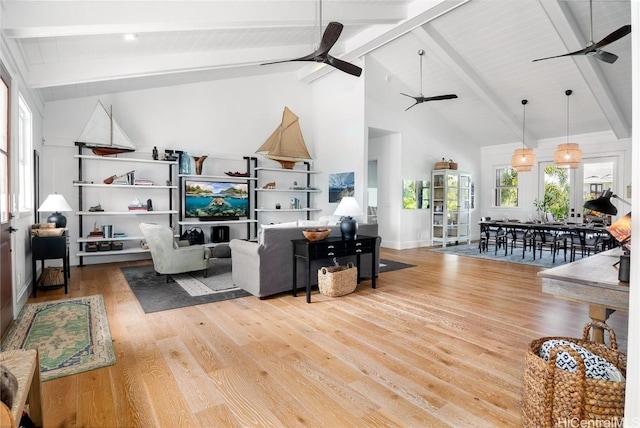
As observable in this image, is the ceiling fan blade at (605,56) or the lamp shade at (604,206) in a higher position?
the ceiling fan blade at (605,56)

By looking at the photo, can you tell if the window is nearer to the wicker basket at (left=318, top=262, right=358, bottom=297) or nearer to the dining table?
the dining table

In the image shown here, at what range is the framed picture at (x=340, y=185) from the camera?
7914 mm

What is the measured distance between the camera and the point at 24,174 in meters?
4.65

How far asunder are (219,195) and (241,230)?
99 centimetres

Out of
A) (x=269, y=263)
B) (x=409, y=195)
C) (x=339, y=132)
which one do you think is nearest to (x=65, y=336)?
(x=269, y=263)

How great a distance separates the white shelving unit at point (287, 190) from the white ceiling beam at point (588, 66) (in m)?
5.45

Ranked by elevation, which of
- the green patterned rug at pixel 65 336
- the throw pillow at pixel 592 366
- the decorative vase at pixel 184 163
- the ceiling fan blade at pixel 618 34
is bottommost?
the green patterned rug at pixel 65 336

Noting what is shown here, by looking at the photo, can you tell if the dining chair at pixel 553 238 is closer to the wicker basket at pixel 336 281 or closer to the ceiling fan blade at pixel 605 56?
the ceiling fan blade at pixel 605 56

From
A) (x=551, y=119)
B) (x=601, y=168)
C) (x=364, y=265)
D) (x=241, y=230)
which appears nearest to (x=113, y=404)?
(x=364, y=265)

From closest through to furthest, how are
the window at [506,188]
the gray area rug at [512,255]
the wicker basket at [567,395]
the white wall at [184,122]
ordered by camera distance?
the wicker basket at [567,395], the white wall at [184,122], the gray area rug at [512,255], the window at [506,188]

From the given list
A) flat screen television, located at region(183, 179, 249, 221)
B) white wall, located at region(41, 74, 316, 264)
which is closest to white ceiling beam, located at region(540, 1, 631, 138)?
white wall, located at region(41, 74, 316, 264)

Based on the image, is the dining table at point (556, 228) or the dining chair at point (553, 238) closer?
the dining table at point (556, 228)

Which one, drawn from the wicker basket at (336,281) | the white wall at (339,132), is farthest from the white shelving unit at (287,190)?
the wicker basket at (336,281)

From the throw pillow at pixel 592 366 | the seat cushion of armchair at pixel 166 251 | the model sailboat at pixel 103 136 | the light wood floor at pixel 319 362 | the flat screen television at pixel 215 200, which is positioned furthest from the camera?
the flat screen television at pixel 215 200
